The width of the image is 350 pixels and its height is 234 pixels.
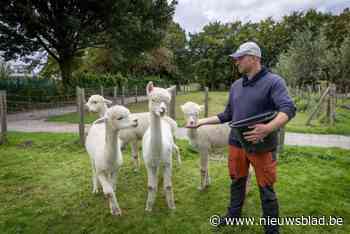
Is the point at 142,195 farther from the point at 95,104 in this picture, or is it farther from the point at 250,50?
the point at 250,50

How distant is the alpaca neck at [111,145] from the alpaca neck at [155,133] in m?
0.47

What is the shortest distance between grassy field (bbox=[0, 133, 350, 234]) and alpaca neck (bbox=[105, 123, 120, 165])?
2.78ft

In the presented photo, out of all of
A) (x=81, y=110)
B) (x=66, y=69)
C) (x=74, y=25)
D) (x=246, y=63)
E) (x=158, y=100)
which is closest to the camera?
(x=246, y=63)

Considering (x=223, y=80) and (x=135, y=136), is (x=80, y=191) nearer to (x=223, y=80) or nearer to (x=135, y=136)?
(x=135, y=136)

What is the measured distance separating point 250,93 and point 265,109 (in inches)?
8.5

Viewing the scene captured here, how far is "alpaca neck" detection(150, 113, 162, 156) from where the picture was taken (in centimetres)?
322

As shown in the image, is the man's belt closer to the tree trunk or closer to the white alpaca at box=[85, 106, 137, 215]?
the white alpaca at box=[85, 106, 137, 215]

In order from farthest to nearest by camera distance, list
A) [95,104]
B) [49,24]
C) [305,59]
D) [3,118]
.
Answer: [305,59]
[49,24]
[3,118]
[95,104]

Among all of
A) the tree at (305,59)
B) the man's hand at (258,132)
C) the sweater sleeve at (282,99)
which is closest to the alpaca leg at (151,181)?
the man's hand at (258,132)

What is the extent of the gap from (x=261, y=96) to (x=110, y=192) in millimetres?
2217

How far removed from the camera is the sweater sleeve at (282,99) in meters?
2.19

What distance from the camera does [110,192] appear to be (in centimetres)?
327

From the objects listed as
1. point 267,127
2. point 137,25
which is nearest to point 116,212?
point 267,127

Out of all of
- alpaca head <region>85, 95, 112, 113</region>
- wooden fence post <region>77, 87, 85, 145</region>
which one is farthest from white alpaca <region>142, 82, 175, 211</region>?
wooden fence post <region>77, 87, 85, 145</region>
